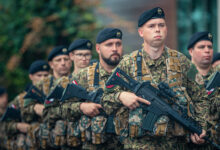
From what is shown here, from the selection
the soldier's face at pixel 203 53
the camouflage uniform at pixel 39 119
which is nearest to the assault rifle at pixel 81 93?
the camouflage uniform at pixel 39 119

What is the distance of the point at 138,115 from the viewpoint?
4.29 m

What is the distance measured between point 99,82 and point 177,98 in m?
1.41

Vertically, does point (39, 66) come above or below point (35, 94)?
above

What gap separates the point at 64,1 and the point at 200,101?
7.30 m

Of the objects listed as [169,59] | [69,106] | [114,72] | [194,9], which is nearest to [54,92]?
[69,106]

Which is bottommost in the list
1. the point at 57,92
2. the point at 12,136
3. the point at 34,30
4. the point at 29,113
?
the point at 12,136

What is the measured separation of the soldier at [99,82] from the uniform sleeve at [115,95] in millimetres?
403

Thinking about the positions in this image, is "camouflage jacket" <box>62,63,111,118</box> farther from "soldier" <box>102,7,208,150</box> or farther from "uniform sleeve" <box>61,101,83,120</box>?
"soldier" <box>102,7,208,150</box>

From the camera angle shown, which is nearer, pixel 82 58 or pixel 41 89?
pixel 82 58

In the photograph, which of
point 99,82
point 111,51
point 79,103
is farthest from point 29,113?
point 111,51

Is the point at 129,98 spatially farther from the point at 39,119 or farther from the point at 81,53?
the point at 39,119

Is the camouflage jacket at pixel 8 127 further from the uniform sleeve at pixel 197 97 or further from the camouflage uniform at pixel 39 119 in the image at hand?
the uniform sleeve at pixel 197 97

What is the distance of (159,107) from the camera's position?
A: 421 centimetres

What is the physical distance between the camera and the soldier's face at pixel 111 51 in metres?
5.19
